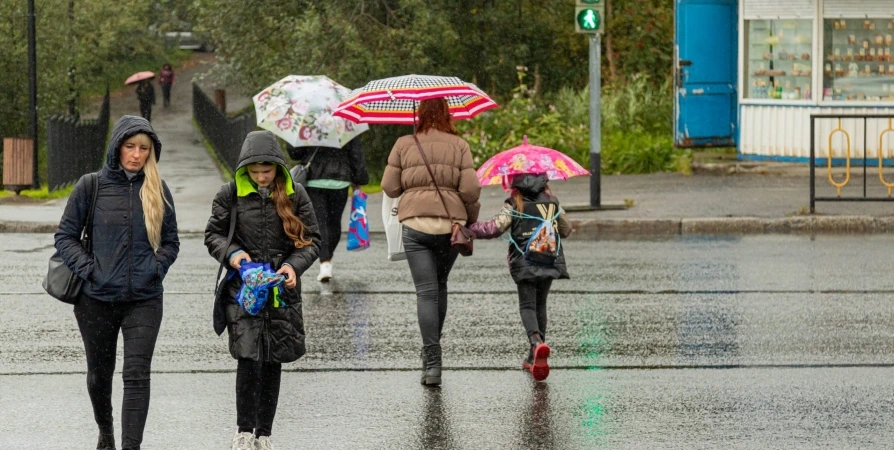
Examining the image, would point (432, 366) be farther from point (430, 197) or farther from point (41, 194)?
point (41, 194)

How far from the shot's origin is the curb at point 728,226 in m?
15.6

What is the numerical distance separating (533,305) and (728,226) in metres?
7.52

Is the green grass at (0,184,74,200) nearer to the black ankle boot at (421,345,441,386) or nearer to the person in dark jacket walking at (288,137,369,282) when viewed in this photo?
the person in dark jacket walking at (288,137,369,282)

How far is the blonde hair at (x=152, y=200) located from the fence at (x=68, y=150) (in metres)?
16.3

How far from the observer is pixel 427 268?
8.50m

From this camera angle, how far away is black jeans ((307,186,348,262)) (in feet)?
40.8

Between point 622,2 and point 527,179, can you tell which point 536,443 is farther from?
point 622,2

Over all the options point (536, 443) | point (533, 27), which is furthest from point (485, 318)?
point (533, 27)

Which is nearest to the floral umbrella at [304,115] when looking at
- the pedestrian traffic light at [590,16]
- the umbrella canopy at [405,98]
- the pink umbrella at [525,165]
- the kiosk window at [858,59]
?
the umbrella canopy at [405,98]

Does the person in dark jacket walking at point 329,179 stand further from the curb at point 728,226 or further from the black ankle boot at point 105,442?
the black ankle boot at point 105,442

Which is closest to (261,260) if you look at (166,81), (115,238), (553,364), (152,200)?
(152,200)

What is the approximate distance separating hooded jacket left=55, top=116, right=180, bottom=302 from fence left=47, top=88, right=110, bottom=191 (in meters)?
16.3

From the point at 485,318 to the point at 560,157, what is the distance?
6.83ft

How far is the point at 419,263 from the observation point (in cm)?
849
